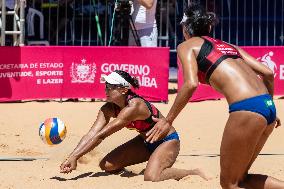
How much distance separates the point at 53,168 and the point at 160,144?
112cm

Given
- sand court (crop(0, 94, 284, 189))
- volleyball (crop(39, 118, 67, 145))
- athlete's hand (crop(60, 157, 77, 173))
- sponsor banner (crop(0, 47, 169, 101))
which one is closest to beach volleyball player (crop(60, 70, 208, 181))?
athlete's hand (crop(60, 157, 77, 173))

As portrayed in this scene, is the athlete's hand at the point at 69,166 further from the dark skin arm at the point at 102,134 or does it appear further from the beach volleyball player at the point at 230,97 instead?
the beach volleyball player at the point at 230,97

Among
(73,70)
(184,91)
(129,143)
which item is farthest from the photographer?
(73,70)

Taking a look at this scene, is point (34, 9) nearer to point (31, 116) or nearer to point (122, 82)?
point (31, 116)

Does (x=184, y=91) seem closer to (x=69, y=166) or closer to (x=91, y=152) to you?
(x=69, y=166)

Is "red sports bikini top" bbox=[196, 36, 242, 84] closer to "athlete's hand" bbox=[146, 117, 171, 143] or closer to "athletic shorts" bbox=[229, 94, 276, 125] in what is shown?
"athletic shorts" bbox=[229, 94, 276, 125]

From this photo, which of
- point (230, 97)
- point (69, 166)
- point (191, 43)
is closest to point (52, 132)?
point (69, 166)

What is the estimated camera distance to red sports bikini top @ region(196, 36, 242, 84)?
5.26 m

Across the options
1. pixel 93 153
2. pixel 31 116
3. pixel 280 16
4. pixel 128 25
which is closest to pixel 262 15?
pixel 280 16

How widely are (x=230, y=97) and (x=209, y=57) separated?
13.4 inches

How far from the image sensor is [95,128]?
23.0 feet

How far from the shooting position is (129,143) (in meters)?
7.37

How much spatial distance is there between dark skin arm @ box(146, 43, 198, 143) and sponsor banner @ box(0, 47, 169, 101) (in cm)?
648

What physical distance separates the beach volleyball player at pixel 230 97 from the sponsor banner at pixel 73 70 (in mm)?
6363
